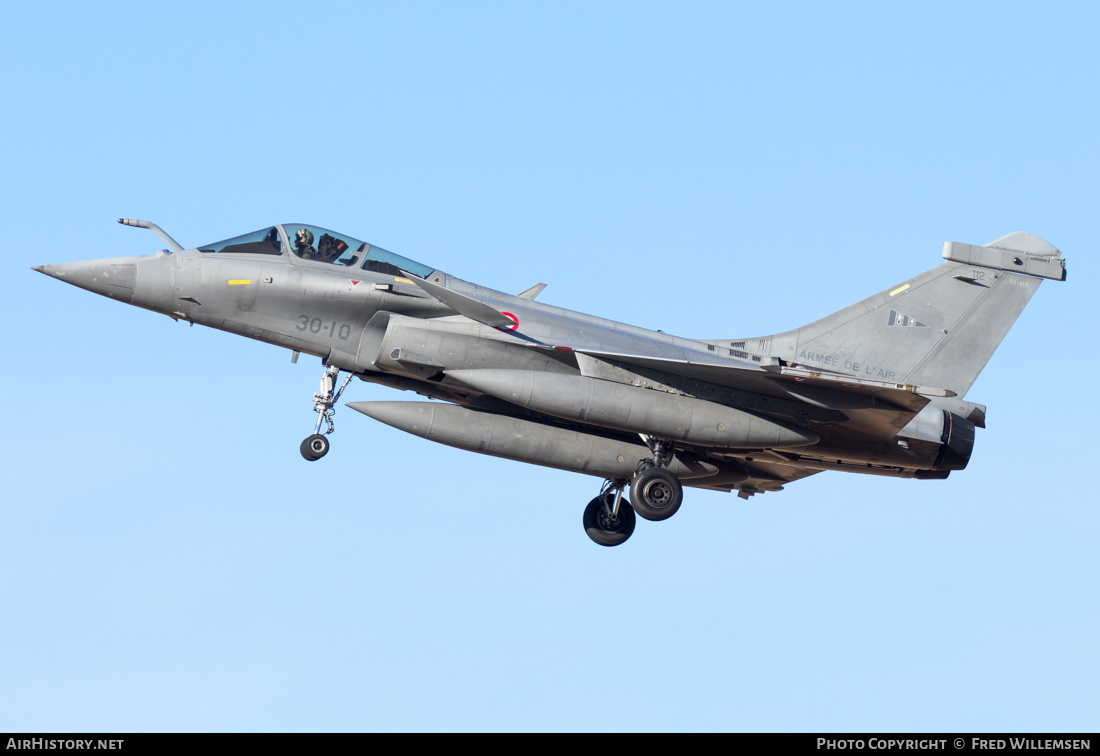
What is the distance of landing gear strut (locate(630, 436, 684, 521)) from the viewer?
16938 mm

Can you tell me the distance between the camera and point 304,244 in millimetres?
16688

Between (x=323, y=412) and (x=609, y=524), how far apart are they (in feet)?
16.3

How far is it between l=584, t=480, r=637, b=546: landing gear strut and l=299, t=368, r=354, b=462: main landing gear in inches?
180

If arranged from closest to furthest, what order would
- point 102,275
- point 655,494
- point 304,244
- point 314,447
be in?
point 102,275 < point 314,447 < point 304,244 < point 655,494

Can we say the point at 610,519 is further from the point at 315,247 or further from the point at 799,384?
the point at 315,247

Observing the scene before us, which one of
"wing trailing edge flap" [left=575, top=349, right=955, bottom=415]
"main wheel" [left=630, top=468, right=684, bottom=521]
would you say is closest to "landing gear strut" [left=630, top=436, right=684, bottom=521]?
"main wheel" [left=630, top=468, right=684, bottom=521]

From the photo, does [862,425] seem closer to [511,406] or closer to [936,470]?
[936,470]

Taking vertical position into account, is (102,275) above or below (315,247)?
below

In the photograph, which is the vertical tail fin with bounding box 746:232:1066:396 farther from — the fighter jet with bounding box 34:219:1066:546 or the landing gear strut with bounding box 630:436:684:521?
the landing gear strut with bounding box 630:436:684:521

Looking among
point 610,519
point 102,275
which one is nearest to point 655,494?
point 610,519
